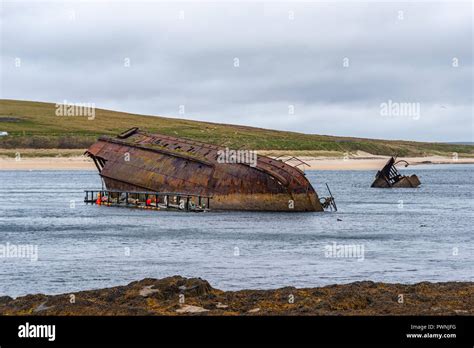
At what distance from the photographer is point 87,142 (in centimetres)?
13300

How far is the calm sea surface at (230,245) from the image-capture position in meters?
26.0

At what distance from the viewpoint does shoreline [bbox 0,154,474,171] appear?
11875 centimetres

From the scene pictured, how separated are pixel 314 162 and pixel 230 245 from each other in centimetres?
10366

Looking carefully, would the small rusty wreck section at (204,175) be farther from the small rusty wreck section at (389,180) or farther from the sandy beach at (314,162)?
the sandy beach at (314,162)

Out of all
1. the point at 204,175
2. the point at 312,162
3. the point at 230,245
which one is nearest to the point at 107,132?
the point at 312,162

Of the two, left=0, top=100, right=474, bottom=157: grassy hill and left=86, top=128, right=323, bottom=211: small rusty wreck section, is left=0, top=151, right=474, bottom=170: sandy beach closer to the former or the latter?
left=0, top=100, right=474, bottom=157: grassy hill

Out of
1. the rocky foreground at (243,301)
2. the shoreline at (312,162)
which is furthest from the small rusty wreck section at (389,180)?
the rocky foreground at (243,301)

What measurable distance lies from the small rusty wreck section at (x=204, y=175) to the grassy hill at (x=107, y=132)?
68.6 meters

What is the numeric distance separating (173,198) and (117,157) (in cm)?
607

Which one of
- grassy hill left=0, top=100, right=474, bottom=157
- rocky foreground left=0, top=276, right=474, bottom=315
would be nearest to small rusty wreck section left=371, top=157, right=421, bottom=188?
grassy hill left=0, top=100, right=474, bottom=157

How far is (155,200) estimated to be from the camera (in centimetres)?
5169

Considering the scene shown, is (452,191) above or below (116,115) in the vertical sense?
below

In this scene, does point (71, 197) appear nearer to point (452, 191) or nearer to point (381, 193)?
point (381, 193)
